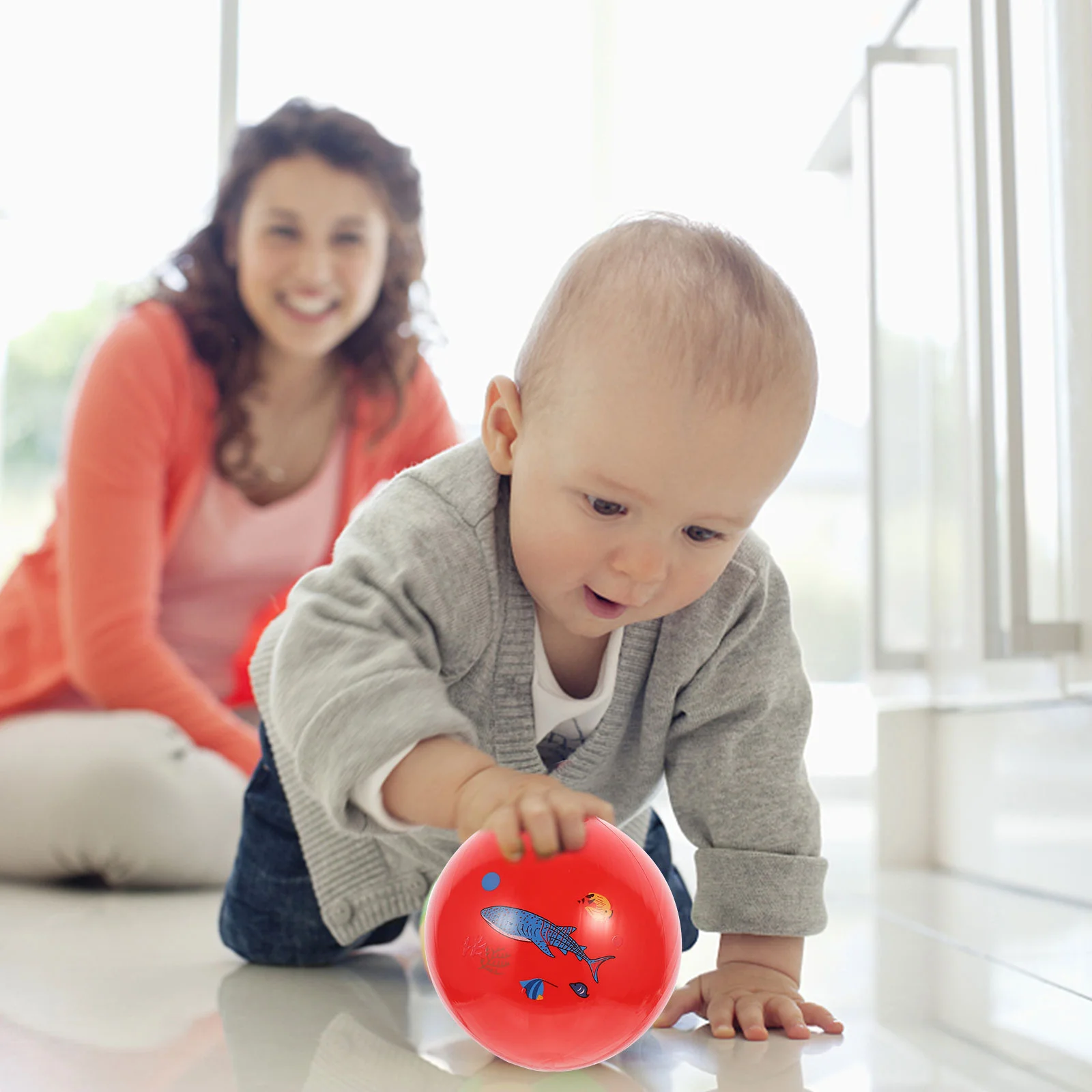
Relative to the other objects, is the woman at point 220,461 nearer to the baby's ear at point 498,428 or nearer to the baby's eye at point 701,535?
the baby's ear at point 498,428

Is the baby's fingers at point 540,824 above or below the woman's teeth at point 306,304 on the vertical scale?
below

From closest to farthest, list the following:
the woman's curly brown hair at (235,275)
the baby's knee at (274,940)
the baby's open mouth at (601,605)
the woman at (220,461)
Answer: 1. the baby's open mouth at (601,605)
2. the baby's knee at (274,940)
3. the woman at (220,461)
4. the woman's curly brown hair at (235,275)

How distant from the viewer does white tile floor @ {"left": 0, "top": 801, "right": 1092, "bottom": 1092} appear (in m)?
0.67

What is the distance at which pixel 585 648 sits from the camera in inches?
35.4

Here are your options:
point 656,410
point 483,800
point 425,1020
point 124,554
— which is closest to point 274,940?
point 425,1020

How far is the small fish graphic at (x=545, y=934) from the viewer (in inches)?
24.8

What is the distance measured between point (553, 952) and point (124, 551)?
1.18m

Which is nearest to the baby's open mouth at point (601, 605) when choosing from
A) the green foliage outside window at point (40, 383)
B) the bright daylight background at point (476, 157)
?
the bright daylight background at point (476, 157)

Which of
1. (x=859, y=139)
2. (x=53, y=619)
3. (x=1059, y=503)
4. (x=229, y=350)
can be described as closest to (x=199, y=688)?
(x=53, y=619)

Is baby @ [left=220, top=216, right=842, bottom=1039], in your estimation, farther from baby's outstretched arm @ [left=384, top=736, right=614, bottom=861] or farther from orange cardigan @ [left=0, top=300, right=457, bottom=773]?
orange cardigan @ [left=0, top=300, right=457, bottom=773]

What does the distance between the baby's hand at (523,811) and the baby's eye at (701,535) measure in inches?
7.8

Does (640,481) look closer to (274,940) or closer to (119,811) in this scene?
(274,940)

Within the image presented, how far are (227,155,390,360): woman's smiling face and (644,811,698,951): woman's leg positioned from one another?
103 centimetres

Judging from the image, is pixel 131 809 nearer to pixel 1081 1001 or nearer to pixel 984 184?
pixel 1081 1001
